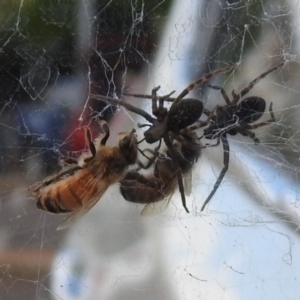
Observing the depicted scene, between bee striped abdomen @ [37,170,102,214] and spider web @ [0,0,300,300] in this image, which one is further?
→ spider web @ [0,0,300,300]

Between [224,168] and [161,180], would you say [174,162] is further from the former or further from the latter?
[224,168]

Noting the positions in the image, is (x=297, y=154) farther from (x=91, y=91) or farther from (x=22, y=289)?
(x=22, y=289)

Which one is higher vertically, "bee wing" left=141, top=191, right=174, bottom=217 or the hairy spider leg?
the hairy spider leg

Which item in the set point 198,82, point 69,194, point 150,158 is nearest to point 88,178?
point 69,194

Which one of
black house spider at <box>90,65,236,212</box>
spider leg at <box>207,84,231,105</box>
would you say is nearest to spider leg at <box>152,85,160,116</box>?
black house spider at <box>90,65,236,212</box>

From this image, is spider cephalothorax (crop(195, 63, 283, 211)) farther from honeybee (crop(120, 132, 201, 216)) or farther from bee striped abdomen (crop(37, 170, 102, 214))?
bee striped abdomen (crop(37, 170, 102, 214))

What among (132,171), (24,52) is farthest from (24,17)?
(132,171)
